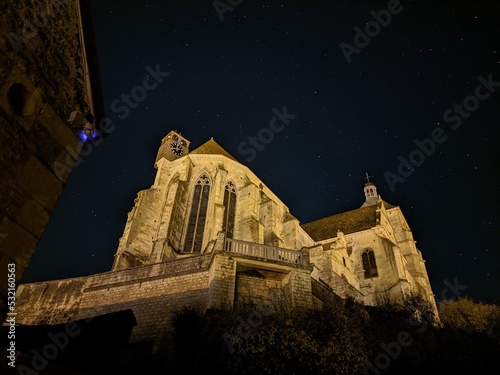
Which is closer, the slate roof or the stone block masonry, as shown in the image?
the stone block masonry

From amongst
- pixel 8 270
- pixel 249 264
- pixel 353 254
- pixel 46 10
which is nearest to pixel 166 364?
pixel 249 264

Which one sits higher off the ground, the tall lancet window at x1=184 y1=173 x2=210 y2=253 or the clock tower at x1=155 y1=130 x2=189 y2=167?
the clock tower at x1=155 y1=130 x2=189 y2=167

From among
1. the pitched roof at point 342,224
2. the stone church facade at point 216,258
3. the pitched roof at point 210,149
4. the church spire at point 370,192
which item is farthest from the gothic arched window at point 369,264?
the church spire at point 370,192

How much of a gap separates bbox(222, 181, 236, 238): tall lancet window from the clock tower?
30.2ft

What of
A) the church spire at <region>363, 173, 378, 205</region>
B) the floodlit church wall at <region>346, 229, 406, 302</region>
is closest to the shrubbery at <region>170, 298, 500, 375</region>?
the floodlit church wall at <region>346, 229, 406, 302</region>

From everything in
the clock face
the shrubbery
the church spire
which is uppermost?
the church spire

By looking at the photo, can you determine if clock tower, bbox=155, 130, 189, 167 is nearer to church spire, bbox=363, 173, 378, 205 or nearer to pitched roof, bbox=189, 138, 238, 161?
pitched roof, bbox=189, 138, 238, 161

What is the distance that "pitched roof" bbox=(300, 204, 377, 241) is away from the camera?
33.4 m

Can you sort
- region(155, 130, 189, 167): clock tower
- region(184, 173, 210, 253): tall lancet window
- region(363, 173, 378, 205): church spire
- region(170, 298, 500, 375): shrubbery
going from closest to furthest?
region(170, 298, 500, 375): shrubbery → region(184, 173, 210, 253): tall lancet window → region(155, 130, 189, 167): clock tower → region(363, 173, 378, 205): church spire

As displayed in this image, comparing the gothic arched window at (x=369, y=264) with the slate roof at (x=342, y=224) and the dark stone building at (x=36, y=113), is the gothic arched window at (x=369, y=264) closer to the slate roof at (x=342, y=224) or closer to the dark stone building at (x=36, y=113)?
the slate roof at (x=342, y=224)

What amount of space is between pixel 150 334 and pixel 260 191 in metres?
15.3

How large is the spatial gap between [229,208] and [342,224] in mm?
16342

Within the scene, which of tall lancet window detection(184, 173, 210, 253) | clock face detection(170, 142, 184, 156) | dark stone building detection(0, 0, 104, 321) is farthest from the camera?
clock face detection(170, 142, 184, 156)

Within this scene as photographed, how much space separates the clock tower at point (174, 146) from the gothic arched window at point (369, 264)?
2087cm
